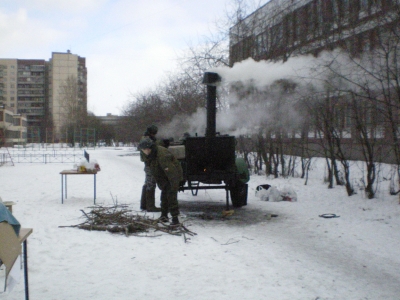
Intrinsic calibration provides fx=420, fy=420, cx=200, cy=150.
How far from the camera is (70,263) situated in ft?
18.3

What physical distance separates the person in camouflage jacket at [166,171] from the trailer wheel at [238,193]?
2759 millimetres

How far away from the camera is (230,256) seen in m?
5.98

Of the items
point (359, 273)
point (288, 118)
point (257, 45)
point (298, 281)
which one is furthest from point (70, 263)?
point (257, 45)

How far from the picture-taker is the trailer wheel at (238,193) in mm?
10570

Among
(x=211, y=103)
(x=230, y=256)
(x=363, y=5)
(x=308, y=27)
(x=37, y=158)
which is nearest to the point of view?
(x=230, y=256)

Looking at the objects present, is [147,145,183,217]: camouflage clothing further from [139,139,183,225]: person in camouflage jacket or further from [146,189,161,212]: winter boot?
[146,189,161,212]: winter boot

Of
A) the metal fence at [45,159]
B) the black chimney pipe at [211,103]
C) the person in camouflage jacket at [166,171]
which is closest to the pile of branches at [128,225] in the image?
the person in camouflage jacket at [166,171]

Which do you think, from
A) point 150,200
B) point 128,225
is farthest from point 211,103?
point 128,225

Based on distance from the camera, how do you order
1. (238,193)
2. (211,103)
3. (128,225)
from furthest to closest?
(238,193) < (211,103) < (128,225)

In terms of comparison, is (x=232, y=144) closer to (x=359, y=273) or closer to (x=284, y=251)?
(x=284, y=251)

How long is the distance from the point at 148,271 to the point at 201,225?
10.0 feet

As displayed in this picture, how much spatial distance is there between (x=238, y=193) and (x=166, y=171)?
10.3 ft

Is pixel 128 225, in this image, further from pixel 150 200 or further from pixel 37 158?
pixel 37 158

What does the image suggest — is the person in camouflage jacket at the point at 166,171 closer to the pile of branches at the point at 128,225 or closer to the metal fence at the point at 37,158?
the pile of branches at the point at 128,225
